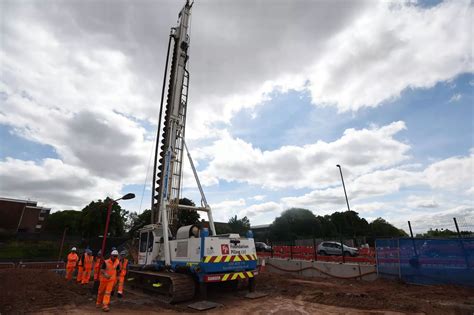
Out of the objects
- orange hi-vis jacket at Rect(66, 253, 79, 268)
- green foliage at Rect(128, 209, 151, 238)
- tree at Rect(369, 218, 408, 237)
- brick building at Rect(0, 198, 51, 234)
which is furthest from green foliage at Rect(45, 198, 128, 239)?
tree at Rect(369, 218, 408, 237)

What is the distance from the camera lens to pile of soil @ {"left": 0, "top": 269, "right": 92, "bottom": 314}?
8205 millimetres

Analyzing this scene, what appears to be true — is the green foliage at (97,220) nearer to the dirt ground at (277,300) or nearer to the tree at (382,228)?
the dirt ground at (277,300)

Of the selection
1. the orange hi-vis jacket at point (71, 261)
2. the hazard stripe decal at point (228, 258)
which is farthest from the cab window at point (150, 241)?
the orange hi-vis jacket at point (71, 261)

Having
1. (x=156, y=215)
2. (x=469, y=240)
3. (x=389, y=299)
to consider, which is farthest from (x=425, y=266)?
(x=156, y=215)

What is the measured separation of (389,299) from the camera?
29.1ft

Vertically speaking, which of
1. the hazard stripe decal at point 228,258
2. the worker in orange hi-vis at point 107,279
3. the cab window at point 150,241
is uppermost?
the cab window at point 150,241

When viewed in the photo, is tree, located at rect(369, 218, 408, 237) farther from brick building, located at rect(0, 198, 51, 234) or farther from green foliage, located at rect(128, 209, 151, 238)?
brick building, located at rect(0, 198, 51, 234)

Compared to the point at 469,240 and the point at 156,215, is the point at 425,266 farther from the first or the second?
the point at 156,215

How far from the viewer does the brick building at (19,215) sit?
50.9 meters

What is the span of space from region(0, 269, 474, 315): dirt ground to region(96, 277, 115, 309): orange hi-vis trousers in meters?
A: 0.27

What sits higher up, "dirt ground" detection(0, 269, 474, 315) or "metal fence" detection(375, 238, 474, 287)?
"metal fence" detection(375, 238, 474, 287)

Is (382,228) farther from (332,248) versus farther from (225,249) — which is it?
(225,249)

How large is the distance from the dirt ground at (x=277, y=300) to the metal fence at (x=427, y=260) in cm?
52

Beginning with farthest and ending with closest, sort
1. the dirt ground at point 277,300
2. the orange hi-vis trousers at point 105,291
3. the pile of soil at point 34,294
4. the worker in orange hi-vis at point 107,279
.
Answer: the worker in orange hi-vis at point 107,279 → the orange hi-vis trousers at point 105,291 → the pile of soil at point 34,294 → the dirt ground at point 277,300
